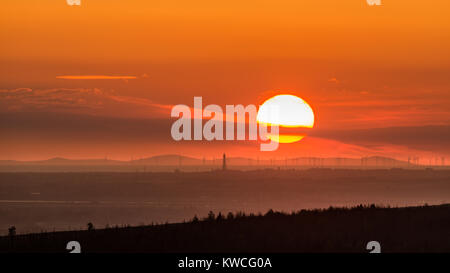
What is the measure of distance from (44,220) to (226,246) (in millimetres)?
175589

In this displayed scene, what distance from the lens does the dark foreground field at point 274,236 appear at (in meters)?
23.3

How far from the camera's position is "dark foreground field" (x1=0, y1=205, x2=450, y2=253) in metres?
23.3

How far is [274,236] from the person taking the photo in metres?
24.7

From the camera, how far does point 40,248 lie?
24656mm

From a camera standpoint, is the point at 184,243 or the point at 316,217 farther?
the point at 316,217
